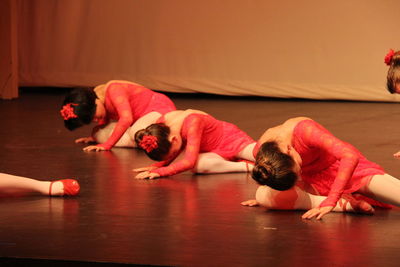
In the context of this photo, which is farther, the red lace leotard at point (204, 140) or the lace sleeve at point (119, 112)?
the lace sleeve at point (119, 112)

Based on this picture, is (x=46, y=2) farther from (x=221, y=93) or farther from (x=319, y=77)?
(x=319, y=77)

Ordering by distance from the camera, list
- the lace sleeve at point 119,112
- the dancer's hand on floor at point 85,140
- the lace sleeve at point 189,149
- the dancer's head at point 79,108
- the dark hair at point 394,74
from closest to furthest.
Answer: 1. the dark hair at point 394,74
2. the lace sleeve at point 189,149
3. the dancer's head at point 79,108
4. the lace sleeve at point 119,112
5. the dancer's hand on floor at point 85,140

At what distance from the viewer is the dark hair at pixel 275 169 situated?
243cm

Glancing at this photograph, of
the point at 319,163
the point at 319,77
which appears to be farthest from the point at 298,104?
the point at 319,163

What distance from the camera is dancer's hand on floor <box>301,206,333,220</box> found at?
2471 millimetres

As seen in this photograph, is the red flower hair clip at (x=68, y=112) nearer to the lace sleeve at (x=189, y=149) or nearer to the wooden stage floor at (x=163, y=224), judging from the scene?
the wooden stage floor at (x=163, y=224)

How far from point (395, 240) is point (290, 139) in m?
0.52

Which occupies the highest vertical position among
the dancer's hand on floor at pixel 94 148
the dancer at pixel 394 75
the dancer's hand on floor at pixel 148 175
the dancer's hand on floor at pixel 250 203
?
the dancer at pixel 394 75

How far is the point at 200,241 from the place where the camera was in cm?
228

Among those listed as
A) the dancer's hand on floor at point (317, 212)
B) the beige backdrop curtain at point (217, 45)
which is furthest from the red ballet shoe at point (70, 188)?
the beige backdrop curtain at point (217, 45)

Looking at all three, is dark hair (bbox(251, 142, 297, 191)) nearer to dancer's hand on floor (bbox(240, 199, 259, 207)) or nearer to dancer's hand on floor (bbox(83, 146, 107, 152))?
dancer's hand on floor (bbox(240, 199, 259, 207))

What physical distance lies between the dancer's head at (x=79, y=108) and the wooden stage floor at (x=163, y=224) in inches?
7.7

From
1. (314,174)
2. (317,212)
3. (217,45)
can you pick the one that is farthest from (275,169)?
(217,45)

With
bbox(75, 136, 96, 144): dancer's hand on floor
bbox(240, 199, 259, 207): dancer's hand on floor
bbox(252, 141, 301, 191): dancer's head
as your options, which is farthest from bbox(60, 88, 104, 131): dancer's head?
bbox(252, 141, 301, 191): dancer's head
